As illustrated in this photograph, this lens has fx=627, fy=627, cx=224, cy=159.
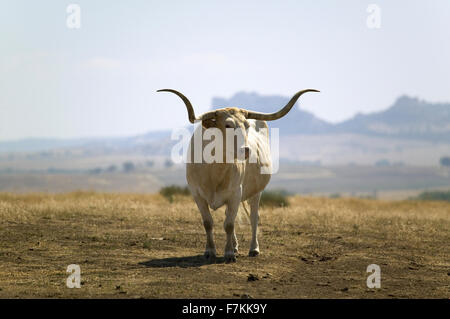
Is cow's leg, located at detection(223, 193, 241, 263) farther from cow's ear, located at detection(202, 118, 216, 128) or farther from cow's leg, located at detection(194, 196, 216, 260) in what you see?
cow's ear, located at detection(202, 118, 216, 128)

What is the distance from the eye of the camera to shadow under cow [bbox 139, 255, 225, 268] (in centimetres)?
1046

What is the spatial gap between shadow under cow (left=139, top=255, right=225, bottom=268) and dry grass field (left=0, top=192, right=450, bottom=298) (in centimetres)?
2

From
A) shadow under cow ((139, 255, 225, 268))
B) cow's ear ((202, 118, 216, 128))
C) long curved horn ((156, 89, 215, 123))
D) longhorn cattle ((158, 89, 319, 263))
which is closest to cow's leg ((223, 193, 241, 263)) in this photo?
longhorn cattle ((158, 89, 319, 263))

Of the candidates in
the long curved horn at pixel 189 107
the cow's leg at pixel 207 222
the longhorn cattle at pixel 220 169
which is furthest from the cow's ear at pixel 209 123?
the cow's leg at pixel 207 222

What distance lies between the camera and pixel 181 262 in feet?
35.3

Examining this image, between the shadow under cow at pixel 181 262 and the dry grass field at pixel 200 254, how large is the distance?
18 millimetres

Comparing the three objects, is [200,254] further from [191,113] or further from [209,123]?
[191,113]

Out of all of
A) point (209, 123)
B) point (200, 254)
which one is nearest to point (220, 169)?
point (209, 123)

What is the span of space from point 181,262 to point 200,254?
966 mm

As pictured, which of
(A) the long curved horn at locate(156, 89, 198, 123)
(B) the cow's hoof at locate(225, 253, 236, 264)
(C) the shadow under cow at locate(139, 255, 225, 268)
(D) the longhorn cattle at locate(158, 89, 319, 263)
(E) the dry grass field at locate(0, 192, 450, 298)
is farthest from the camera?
(B) the cow's hoof at locate(225, 253, 236, 264)

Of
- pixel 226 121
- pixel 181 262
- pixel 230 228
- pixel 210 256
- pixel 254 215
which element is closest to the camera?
pixel 226 121

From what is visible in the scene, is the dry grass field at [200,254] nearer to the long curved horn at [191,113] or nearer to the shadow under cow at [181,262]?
the shadow under cow at [181,262]

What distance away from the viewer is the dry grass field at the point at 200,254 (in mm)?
8891

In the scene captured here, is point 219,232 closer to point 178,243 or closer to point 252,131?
point 178,243
